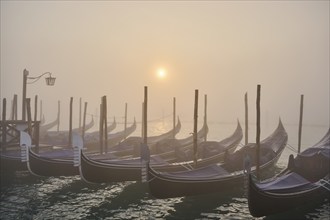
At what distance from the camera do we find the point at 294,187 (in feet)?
34.3

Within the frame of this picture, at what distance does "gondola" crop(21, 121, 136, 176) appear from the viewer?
13.5m

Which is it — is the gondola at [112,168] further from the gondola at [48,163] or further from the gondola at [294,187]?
the gondola at [294,187]

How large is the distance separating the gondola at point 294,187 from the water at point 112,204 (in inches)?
22.4

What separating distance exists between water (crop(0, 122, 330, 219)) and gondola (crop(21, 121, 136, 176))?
0.62 metres

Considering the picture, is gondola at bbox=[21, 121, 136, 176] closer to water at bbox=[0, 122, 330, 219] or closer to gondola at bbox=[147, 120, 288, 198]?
water at bbox=[0, 122, 330, 219]

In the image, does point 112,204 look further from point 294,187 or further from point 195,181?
point 294,187

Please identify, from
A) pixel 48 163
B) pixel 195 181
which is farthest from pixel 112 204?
pixel 48 163

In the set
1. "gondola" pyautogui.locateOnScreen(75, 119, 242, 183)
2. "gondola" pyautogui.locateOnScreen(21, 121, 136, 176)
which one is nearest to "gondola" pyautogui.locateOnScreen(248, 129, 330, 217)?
"gondola" pyautogui.locateOnScreen(75, 119, 242, 183)

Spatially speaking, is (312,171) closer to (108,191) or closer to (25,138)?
(108,191)

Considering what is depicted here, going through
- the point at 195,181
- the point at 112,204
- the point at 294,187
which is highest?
the point at 294,187

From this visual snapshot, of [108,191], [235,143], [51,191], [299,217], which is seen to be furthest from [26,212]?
[235,143]

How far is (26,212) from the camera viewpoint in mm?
10820

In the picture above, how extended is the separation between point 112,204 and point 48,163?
3932mm

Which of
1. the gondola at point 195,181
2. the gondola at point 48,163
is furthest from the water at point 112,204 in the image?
the gondola at point 48,163
